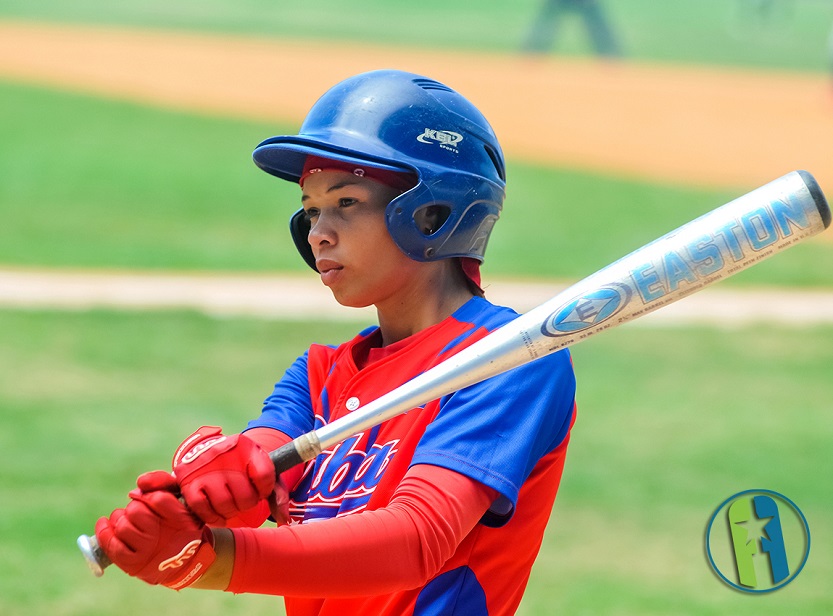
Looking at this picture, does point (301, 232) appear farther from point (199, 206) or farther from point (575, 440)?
point (199, 206)

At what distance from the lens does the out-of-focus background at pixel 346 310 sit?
6.65m

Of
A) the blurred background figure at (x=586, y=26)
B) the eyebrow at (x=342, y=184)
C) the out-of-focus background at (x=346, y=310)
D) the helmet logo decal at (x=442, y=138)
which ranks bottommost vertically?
the eyebrow at (x=342, y=184)

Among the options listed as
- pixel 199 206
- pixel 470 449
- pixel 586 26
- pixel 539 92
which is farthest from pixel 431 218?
pixel 586 26

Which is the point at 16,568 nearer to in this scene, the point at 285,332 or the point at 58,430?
the point at 58,430

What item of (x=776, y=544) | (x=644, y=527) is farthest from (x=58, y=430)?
(x=776, y=544)

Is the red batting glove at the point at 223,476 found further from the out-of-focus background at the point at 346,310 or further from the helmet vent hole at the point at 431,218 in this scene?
the out-of-focus background at the point at 346,310

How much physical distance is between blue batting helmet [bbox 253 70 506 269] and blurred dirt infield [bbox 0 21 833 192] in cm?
1615

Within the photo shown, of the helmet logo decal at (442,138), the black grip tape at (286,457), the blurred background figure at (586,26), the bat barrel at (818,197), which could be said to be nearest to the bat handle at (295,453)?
the black grip tape at (286,457)

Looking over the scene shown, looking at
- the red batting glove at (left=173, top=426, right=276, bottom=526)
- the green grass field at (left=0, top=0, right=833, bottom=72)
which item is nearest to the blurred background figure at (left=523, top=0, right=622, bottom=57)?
the green grass field at (left=0, top=0, right=833, bottom=72)

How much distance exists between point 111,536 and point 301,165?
3.37 feet

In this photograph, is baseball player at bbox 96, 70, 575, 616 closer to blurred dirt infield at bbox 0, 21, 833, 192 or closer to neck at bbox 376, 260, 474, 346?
neck at bbox 376, 260, 474, 346

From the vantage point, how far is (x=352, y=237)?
8.61ft

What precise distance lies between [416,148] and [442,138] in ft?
0.22

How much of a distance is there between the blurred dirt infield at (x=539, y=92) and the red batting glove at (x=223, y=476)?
55.2ft
